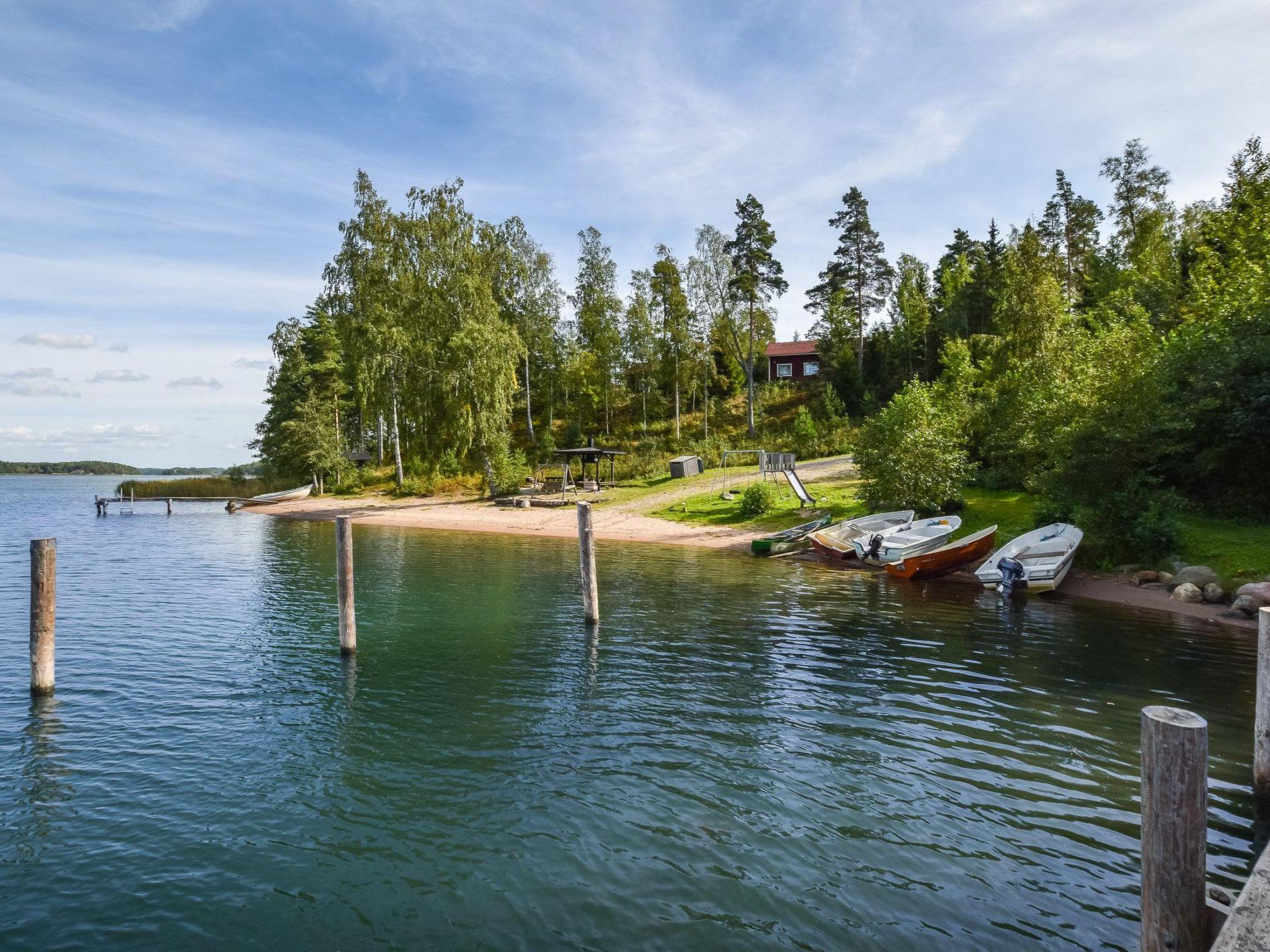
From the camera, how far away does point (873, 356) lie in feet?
208

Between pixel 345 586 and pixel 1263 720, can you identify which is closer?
pixel 1263 720

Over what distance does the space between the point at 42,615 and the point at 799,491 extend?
92.3 ft

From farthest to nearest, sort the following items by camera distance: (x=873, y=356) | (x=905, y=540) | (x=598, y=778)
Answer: (x=873, y=356), (x=905, y=540), (x=598, y=778)

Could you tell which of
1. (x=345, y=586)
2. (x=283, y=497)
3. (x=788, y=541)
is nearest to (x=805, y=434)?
(x=788, y=541)

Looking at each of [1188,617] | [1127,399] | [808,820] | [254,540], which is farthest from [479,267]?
[808,820]

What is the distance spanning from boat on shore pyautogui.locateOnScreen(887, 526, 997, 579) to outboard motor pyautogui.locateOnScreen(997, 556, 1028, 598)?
2.37m

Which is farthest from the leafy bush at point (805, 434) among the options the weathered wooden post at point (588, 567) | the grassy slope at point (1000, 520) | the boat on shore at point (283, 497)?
the weathered wooden post at point (588, 567)

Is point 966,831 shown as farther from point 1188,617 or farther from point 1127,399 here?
point 1127,399

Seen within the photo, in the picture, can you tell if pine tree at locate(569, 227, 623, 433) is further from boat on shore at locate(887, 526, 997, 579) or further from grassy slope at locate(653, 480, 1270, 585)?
boat on shore at locate(887, 526, 997, 579)

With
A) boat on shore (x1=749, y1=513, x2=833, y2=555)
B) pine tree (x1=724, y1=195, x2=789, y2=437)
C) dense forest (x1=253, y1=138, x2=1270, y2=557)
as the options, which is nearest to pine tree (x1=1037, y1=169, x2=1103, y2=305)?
dense forest (x1=253, y1=138, x2=1270, y2=557)

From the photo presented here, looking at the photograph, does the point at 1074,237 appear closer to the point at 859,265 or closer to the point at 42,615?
the point at 859,265

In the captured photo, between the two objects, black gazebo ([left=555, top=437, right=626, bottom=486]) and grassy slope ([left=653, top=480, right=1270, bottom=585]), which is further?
black gazebo ([left=555, top=437, right=626, bottom=486])

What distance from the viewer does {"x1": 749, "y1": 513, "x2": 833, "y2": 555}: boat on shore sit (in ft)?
90.1

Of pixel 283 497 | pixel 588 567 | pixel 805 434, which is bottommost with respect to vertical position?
pixel 588 567
